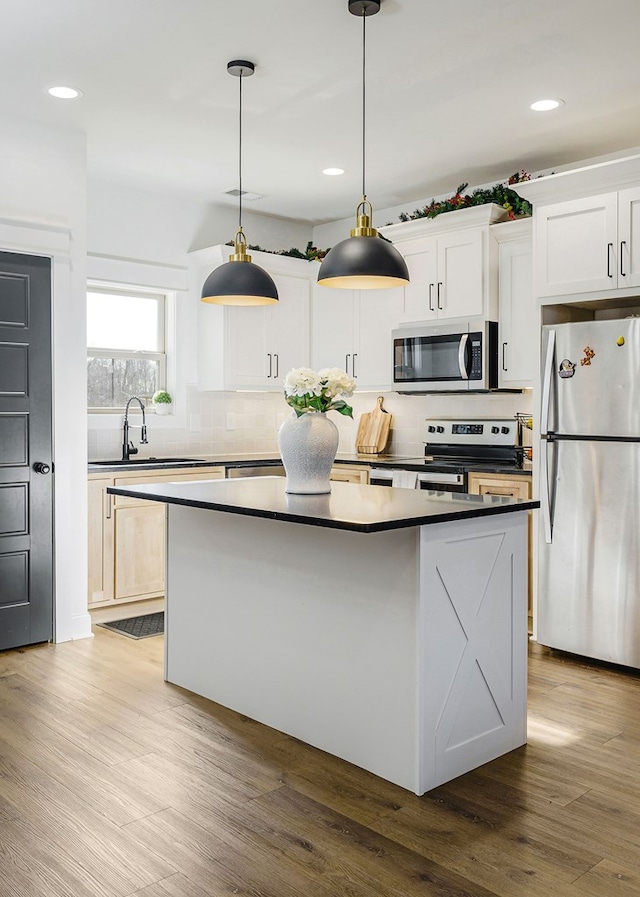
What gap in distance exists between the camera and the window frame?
5348 mm

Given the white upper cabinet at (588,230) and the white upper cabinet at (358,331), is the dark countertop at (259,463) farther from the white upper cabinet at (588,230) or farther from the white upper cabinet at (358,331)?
the white upper cabinet at (588,230)

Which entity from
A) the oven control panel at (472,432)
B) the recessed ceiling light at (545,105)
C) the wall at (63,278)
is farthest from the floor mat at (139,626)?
the recessed ceiling light at (545,105)

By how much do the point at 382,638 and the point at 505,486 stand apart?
80.0 inches

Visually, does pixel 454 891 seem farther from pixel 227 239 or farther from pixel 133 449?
pixel 227 239

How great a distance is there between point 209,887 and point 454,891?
0.63m

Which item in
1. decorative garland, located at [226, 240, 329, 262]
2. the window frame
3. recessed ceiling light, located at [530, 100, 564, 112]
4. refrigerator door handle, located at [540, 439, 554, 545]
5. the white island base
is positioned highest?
recessed ceiling light, located at [530, 100, 564, 112]

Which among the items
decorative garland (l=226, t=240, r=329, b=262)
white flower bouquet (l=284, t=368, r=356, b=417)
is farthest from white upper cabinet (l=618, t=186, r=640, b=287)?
decorative garland (l=226, t=240, r=329, b=262)

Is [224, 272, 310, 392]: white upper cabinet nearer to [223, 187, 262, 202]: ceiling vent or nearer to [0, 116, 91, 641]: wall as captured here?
[223, 187, 262, 202]: ceiling vent

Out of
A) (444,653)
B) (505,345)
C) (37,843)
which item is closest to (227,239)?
(505,345)

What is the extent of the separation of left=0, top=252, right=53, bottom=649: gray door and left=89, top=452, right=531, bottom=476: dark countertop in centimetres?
47

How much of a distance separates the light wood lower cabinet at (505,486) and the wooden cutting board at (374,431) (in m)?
1.30

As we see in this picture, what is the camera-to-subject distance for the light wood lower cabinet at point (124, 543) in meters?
4.69

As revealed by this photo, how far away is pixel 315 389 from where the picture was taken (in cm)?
316

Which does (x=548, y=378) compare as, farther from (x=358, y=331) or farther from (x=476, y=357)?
(x=358, y=331)
